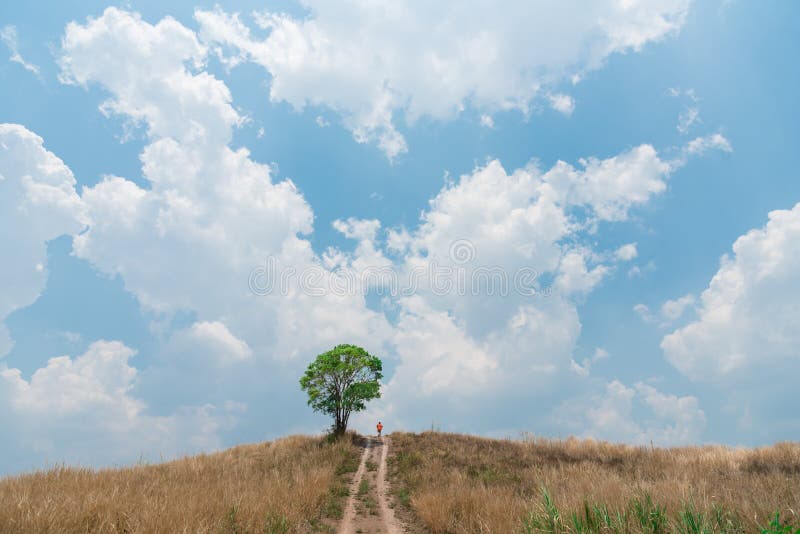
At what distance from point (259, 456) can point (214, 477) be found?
921 cm

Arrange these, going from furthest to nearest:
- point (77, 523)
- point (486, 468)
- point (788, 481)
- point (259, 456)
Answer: point (259, 456), point (486, 468), point (788, 481), point (77, 523)

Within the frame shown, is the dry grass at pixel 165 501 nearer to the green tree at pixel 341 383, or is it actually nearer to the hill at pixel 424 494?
the hill at pixel 424 494

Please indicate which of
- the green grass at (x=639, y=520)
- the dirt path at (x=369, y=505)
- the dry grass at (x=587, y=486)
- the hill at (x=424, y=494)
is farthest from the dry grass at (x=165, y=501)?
the green grass at (x=639, y=520)

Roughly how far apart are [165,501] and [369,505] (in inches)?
305

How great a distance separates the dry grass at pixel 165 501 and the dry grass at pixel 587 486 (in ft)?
12.6

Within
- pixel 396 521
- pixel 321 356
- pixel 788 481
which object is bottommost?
pixel 396 521

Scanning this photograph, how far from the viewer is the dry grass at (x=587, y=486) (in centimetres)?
667

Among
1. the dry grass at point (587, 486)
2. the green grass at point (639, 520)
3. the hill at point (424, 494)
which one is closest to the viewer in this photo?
the green grass at point (639, 520)

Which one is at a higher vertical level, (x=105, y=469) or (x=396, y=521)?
(x=105, y=469)

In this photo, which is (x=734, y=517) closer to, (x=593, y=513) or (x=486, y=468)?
(x=593, y=513)

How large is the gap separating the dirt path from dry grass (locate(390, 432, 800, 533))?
0.85 m

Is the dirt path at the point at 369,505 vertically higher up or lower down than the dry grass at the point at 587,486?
lower down

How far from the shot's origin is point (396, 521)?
1310cm

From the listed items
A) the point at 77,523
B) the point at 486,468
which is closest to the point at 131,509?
the point at 77,523
